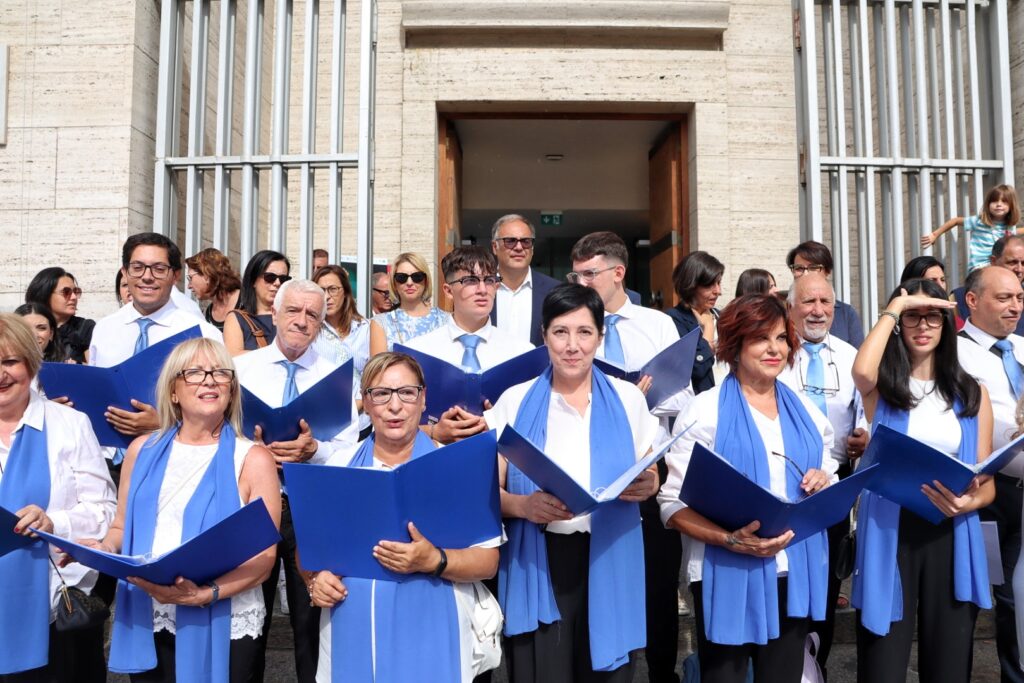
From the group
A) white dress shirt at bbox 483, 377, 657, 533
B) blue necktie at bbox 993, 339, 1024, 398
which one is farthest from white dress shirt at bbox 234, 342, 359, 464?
blue necktie at bbox 993, 339, 1024, 398

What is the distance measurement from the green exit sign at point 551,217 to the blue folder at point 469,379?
1103 centimetres

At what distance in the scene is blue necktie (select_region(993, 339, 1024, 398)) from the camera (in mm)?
3580

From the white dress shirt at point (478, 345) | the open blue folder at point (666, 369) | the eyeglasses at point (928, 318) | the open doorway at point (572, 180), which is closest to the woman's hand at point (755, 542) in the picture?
the open blue folder at point (666, 369)

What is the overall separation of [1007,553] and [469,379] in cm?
225

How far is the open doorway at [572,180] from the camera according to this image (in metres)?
8.53

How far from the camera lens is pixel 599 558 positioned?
112 inches

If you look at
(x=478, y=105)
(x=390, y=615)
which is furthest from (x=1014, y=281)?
(x=478, y=105)

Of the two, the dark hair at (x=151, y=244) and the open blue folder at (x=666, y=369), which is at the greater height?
the dark hair at (x=151, y=244)

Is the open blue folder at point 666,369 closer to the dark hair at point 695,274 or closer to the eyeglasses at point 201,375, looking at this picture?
the dark hair at point 695,274

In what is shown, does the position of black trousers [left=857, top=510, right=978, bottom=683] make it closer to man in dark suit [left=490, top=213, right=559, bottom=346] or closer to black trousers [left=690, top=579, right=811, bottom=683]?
black trousers [left=690, top=579, right=811, bottom=683]

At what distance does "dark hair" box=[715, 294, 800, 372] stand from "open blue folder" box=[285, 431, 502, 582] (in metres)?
1.03

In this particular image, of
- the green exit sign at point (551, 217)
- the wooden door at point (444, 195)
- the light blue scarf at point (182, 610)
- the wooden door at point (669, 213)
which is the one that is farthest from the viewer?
the green exit sign at point (551, 217)

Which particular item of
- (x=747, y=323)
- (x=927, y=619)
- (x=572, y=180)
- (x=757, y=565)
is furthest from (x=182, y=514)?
(x=572, y=180)

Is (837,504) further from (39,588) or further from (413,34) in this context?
(413,34)
